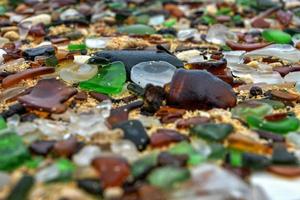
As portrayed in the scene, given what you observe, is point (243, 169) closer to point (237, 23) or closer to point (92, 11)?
point (237, 23)

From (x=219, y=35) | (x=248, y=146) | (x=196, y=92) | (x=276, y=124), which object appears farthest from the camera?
(x=219, y=35)

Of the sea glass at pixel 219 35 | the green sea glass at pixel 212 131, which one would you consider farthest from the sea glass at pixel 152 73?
the sea glass at pixel 219 35

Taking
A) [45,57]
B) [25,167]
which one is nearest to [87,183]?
[25,167]

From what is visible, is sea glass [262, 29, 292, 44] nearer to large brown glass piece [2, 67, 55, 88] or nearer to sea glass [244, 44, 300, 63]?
sea glass [244, 44, 300, 63]

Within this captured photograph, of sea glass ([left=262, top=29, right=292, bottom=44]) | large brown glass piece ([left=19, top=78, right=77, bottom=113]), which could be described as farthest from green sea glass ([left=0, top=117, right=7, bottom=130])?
sea glass ([left=262, top=29, right=292, bottom=44])

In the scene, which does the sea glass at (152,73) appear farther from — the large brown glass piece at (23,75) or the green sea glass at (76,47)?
the green sea glass at (76,47)

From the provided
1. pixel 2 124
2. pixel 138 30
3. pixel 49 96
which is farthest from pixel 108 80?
pixel 138 30

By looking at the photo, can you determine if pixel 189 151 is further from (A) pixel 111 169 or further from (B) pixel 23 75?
(B) pixel 23 75
